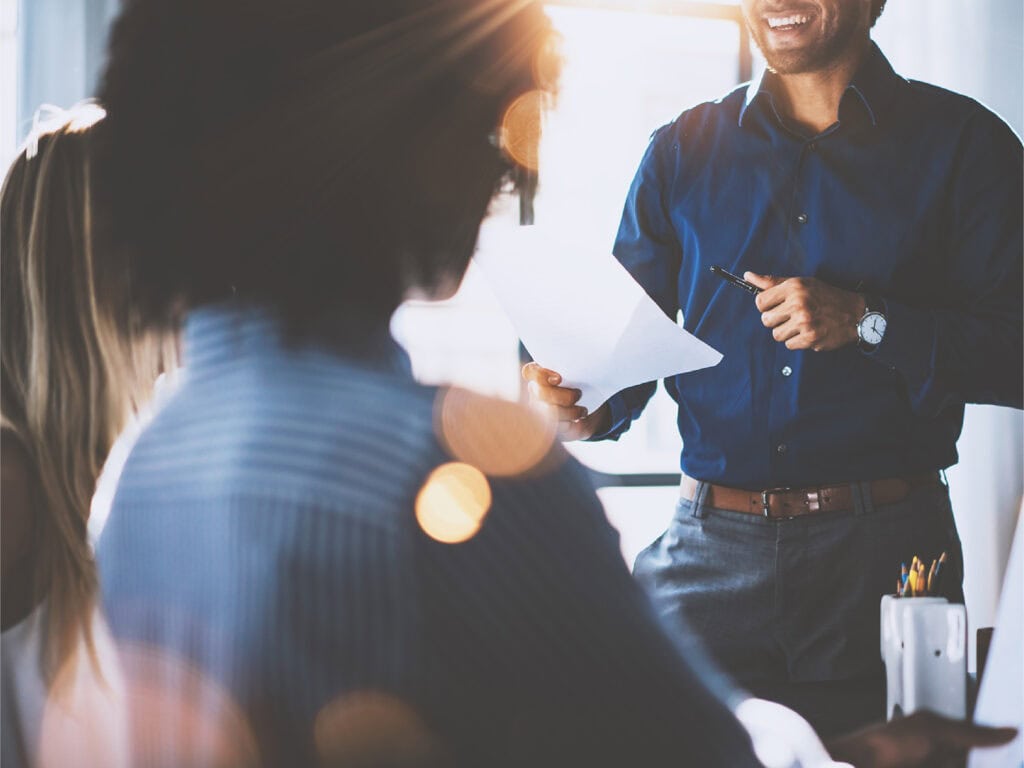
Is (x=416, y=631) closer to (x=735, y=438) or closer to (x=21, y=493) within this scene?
(x=21, y=493)

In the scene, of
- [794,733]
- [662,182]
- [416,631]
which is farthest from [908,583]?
[662,182]

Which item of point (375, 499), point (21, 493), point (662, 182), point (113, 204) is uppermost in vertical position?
point (662, 182)

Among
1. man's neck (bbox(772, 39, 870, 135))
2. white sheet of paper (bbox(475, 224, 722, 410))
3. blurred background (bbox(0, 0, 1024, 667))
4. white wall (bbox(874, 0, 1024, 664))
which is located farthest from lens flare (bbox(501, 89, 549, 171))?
white wall (bbox(874, 0, 1024, 664))

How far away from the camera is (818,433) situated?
59.9 inches

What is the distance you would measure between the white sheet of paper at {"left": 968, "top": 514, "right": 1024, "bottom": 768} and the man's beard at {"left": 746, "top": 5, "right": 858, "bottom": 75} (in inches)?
38.6

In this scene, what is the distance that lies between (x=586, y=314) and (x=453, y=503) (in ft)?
2.29

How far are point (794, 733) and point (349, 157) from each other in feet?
1.73

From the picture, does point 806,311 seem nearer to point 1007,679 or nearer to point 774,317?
point 774,317

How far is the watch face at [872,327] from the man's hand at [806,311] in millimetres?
15

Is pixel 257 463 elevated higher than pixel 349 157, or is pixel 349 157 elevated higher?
pixel 349 157

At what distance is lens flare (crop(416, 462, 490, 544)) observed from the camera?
18.4 inches

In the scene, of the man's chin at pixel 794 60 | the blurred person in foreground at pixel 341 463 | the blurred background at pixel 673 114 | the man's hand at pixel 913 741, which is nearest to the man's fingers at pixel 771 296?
the man's chin at pixel 794 60

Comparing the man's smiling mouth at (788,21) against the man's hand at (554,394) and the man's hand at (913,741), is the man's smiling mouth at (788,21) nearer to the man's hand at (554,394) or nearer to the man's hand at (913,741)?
the man's hand at (554,394)

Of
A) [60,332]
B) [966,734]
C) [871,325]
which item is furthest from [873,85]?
[60,332]
